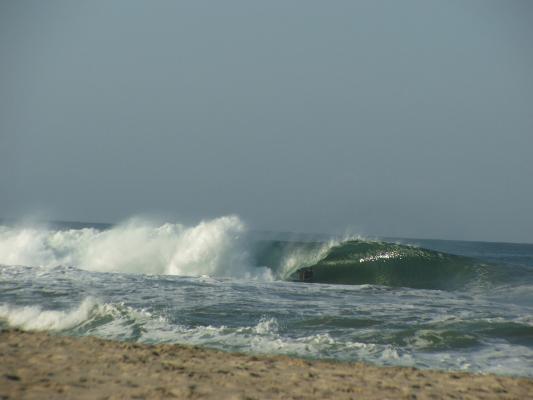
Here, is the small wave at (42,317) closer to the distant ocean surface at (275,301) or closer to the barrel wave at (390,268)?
the distant ocean surface at (275,301)

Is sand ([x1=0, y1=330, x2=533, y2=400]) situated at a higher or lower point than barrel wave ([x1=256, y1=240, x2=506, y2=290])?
lower

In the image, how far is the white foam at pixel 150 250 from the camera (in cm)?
2044

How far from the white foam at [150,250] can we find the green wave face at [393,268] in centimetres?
262

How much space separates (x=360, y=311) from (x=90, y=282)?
7.09 m

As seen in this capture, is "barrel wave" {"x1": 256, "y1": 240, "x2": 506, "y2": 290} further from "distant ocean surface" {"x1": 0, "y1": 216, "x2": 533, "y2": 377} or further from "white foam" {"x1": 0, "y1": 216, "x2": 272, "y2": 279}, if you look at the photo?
"white foam" {"x1": 0, "y1": 216, "x2": 272, "y2": 279}

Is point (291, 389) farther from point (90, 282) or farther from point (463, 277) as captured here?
point (463, 277)

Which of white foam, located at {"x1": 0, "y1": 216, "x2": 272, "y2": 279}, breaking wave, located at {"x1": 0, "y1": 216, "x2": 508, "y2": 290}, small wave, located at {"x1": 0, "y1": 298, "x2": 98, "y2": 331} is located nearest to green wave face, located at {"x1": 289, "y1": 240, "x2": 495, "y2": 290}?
breaking wave, located at {"x1": 0, "y1": 216, "x2": 508, "y2": 290}

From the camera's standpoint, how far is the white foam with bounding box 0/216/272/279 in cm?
2044

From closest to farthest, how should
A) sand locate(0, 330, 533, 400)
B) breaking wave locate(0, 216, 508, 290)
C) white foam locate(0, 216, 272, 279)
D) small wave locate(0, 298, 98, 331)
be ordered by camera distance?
sand locate(0, 330, 533, 400) < small wave locate(0, 298, 98, 331) < breaking wave locate(0, 216, 508, 290) < white foam locate(0, 216, 272, 279)

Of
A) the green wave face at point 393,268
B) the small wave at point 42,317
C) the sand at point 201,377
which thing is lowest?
the sand at point 201,377

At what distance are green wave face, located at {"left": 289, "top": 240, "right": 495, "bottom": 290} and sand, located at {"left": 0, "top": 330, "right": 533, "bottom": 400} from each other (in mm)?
12112

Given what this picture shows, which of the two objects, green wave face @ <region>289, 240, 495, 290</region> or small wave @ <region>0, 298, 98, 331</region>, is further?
green wave face @ <region>289, 240, 495, 290</region>

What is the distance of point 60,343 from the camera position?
7051 mm

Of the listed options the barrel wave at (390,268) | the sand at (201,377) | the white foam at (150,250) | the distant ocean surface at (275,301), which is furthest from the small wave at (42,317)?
the white foam at (150,250)
